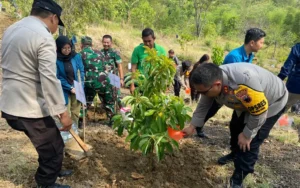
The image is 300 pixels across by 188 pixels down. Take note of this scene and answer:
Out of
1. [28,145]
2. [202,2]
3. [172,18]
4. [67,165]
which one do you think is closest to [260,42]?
[67,165]

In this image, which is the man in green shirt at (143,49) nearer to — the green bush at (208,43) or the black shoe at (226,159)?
the black shoe at (226,159)

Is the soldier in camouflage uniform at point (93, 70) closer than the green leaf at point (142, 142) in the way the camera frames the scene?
No

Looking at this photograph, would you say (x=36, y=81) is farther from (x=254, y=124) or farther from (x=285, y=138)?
(x=285, y=138)

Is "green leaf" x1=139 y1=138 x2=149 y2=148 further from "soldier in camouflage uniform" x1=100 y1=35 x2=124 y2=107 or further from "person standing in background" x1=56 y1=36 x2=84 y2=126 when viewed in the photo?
"soldier in camouflage uniform" x1=100 y1=35 x2=124 y2=107

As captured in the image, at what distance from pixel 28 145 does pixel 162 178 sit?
1863 millimetres

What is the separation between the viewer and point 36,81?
2.42 metres

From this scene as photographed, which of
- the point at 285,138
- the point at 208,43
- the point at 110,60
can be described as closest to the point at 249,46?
the point at 285,138

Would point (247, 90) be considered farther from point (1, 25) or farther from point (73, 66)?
point (1, 25)

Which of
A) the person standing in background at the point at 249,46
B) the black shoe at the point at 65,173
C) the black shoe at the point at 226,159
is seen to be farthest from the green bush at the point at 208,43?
the black shoe at the point at 65,173

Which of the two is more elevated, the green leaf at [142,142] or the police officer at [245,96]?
the police officer at [245,96]

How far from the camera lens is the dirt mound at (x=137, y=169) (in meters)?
3.02

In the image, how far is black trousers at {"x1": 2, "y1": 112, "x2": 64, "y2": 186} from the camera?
97.8 inches

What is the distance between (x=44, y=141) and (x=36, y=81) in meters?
0.55

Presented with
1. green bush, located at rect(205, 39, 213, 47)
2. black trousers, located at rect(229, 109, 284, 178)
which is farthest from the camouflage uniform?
green bush, located at rect(205, 39, 213, 47)
